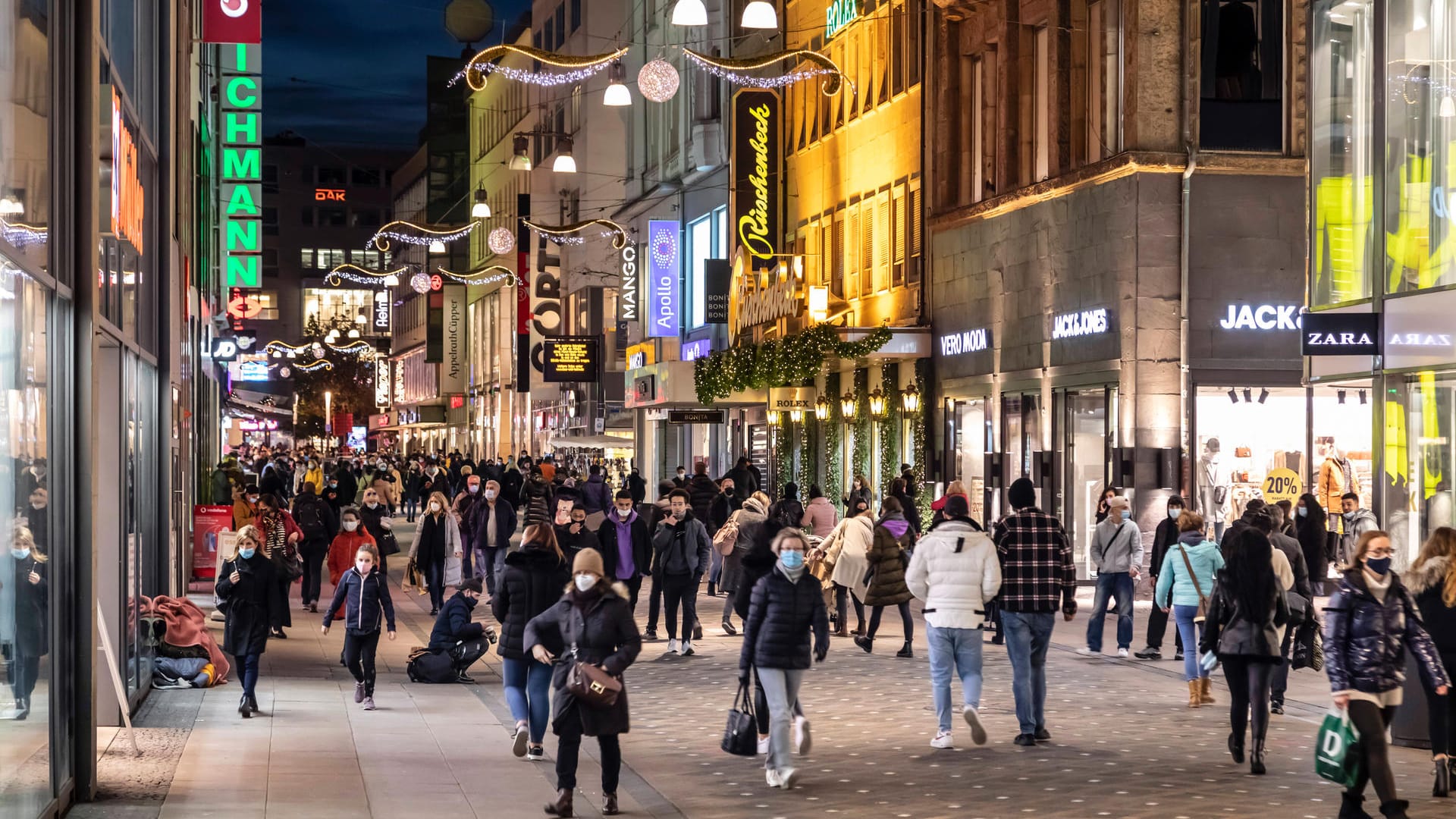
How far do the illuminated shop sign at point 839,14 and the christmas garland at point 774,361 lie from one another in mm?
6591

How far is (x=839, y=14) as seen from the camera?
42.0 m

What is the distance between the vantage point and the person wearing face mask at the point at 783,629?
13055 mm

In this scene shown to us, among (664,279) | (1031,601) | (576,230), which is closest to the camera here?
(1031,601)

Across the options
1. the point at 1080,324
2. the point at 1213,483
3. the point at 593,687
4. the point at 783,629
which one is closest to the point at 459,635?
the point at 783,629

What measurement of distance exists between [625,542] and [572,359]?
4137 centimetres

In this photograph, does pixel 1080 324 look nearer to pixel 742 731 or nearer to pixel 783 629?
pixel 783 629

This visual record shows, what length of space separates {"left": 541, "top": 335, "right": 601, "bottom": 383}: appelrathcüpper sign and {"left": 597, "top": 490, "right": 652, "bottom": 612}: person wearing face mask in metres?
40.9

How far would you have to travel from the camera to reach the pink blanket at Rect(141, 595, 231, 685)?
18.3 meters

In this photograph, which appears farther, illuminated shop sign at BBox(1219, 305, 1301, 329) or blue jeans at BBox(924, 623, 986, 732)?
illuminated shop sign at BBox(1219, 305, 1301, 329)

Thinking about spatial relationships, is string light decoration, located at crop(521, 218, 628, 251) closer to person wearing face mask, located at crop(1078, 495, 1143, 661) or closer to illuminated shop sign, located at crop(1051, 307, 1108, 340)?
illuminated shop sign, located at crop(1051, 307, 1108, 340)

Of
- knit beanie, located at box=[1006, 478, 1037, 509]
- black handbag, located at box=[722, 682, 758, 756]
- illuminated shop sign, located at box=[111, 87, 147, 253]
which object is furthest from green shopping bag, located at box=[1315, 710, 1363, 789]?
illuminated shop sign, located at box=[111, 87, 147, 253]

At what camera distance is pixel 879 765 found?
13.6m

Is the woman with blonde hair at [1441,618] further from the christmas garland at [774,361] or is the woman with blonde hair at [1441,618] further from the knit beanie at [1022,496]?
the christmas garland at [774,361]

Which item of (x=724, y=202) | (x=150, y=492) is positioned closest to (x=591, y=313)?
(x=724, y=202)
